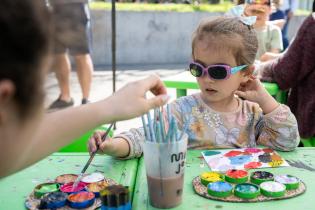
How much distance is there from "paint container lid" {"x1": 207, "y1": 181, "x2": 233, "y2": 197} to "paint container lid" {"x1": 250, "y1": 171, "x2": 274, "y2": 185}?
76 millimetres

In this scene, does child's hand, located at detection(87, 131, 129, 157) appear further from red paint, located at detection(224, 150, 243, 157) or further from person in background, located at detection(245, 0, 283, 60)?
person in background, located at detection(245, 0, 283, 60)

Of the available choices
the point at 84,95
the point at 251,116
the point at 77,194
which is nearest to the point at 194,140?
the point at 251,116

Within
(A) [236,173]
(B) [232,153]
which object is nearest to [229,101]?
(B) [232,153]

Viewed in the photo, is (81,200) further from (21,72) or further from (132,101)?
(21,72)

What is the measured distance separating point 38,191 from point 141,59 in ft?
20.7

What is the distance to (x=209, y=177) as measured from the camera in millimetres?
1125

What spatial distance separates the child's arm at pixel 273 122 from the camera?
145 cm

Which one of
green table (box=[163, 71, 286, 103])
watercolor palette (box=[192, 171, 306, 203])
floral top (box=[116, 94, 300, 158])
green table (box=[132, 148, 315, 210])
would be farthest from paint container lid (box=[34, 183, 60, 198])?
green table (box=[163, 71, 286, 103])

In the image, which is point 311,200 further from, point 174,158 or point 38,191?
point 38,191

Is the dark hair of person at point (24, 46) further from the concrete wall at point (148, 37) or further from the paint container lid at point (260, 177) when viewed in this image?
the concrete wall at point (148, 37)

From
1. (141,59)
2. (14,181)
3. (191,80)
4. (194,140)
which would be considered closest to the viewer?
(14,181)

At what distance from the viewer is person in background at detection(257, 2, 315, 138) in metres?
2.14

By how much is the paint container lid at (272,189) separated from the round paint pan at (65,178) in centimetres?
48

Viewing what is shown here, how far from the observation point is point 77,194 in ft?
3.31
